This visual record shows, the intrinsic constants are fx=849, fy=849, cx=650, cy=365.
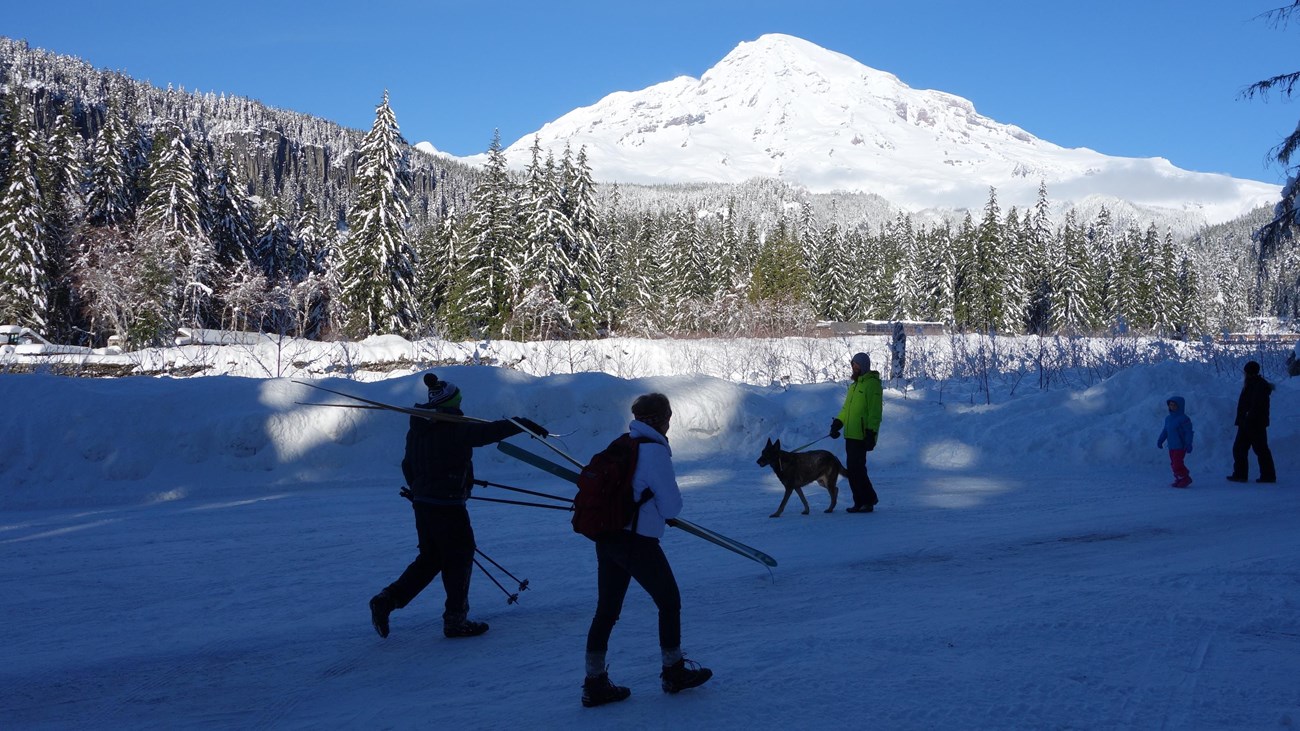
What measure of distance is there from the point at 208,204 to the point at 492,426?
169ft

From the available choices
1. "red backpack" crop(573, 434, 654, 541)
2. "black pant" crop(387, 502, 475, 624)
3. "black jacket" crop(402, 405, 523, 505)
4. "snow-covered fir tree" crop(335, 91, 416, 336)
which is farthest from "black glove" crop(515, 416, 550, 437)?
"snow-covered fir tree" crop(335, 91, 416, 336)

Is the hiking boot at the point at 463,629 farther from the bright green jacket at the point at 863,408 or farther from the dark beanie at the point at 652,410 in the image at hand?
the bright green jacket at the point at 863,408

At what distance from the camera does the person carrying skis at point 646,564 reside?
446 centimetres

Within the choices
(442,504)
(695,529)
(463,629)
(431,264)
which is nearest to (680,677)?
(695,529)

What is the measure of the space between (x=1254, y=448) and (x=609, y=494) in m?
11.8

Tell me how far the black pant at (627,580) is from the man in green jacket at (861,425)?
240 inches

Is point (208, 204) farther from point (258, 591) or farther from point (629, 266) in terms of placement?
point (258, 591)

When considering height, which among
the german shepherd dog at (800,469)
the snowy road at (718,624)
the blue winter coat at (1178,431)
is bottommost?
the snowy road at (718,624)

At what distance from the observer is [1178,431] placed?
1194 cm

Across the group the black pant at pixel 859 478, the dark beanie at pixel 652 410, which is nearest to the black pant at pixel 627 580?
the dark beanie at pixel 652 410

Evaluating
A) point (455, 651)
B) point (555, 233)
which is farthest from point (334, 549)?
point (555, 233)

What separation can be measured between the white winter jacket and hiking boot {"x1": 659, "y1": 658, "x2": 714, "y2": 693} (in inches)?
30.4

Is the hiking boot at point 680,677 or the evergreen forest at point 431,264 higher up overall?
the evergreen forest at point 431,264

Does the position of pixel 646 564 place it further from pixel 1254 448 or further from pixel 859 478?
pixel 1254 448
